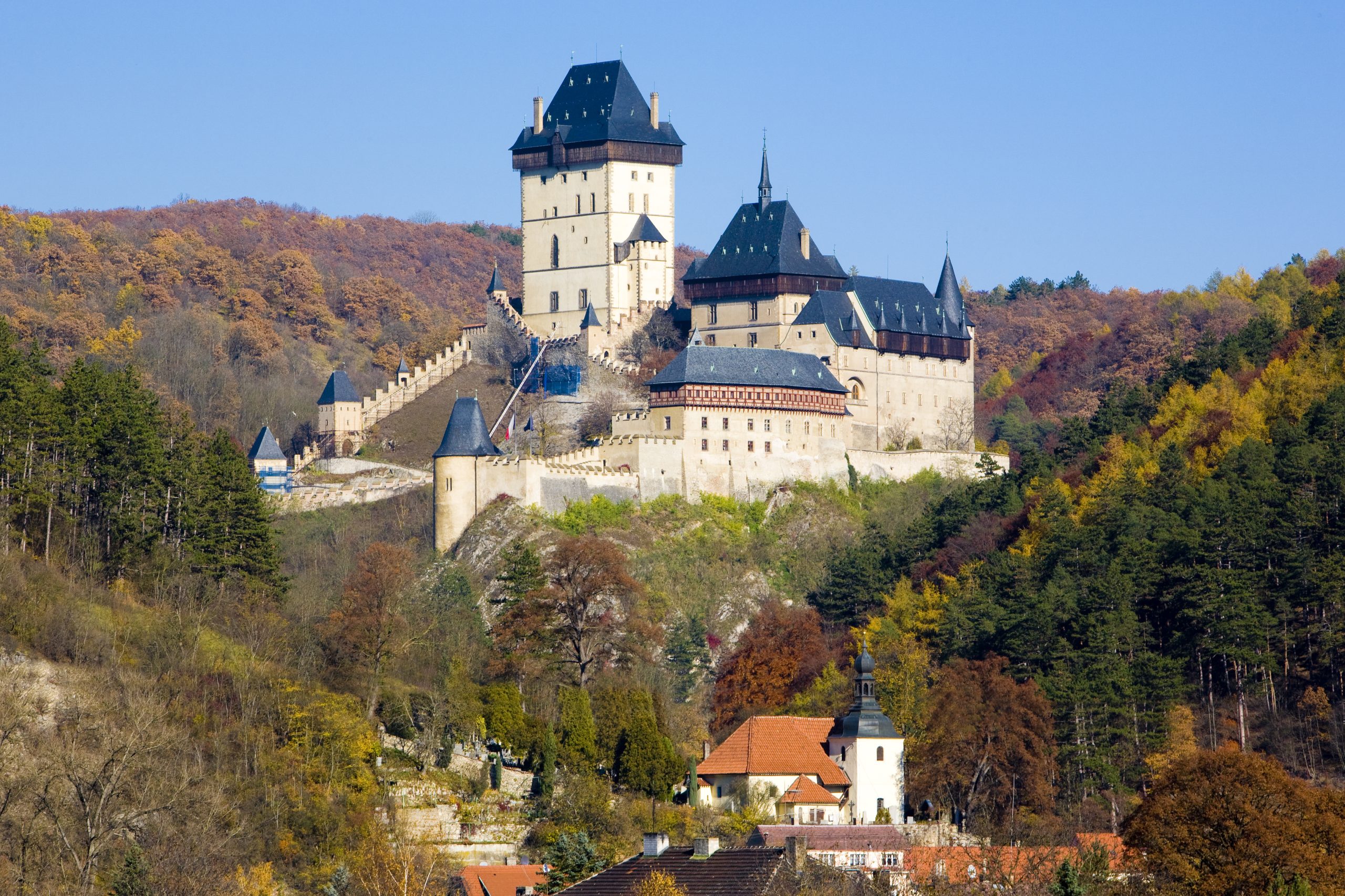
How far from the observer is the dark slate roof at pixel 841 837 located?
2056 inches

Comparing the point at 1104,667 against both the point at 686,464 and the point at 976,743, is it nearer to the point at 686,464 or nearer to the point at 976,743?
the point at 976,743

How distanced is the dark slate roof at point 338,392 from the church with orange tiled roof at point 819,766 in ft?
111

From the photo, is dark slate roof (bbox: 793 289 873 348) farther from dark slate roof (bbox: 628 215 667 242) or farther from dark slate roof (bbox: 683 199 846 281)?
dark slate roof (bbox: 628 215 667 242)

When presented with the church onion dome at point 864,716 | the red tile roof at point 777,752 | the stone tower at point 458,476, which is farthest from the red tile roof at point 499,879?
the stone tower at point 458,476

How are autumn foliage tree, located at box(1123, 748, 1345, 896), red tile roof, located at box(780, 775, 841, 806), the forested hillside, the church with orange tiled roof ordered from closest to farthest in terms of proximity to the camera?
1. autumn foliage tree, located at box(1123, 748, 1345, 896)
2. the forested hillside
3. red tile roof, located at box(780, 775, 841, 806)
4. the church with orange tiled roof

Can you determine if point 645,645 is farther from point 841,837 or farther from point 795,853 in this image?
point 795,853

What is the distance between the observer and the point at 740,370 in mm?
79688

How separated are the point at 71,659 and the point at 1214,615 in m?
26.9

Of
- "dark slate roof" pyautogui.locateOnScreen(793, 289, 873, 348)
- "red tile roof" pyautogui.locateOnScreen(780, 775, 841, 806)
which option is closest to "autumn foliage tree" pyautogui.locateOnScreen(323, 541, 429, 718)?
"red tile roof" pyautogui.locateOnScreen(780, 775, 841, 806)

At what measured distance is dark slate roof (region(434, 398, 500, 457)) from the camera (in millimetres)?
76438

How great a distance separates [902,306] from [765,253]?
16.5 ft

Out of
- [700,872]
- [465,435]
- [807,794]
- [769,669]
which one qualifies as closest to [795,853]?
[700,872]

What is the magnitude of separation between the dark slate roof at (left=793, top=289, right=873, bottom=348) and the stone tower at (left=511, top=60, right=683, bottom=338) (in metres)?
7.02

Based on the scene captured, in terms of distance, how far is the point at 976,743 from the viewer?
59312mm
